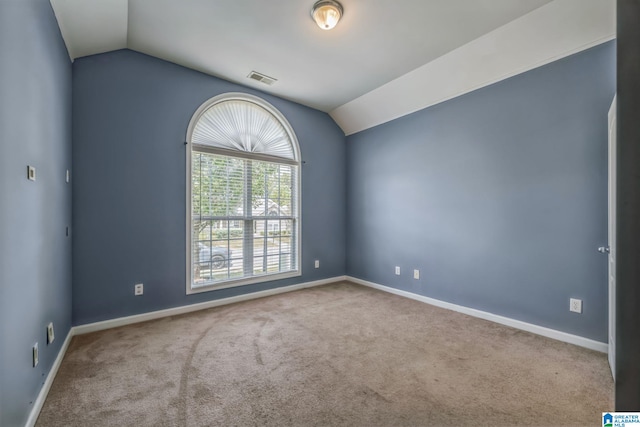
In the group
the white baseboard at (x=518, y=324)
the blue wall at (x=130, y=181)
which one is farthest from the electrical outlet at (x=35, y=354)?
the white baseboard at (x=518, y=324)

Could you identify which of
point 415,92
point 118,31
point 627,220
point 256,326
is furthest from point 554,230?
point 118,31

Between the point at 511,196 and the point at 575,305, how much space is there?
108 cm

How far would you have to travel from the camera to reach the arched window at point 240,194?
337 cm

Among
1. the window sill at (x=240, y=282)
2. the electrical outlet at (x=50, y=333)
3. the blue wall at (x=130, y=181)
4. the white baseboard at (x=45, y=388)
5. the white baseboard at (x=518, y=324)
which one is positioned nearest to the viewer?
the white baseboard at (x=45, y=388)

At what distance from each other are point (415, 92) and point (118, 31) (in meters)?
3.14

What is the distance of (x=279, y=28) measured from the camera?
255 cm

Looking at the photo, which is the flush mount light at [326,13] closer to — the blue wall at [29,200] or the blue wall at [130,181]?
the blue wall at [130,181]

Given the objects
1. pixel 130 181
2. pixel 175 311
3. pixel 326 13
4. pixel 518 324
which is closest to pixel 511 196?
pixel 518 324

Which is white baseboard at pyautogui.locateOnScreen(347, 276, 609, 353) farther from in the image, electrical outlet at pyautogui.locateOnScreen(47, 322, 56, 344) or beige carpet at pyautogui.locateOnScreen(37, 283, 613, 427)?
electrical outlet at pyautogui.locateOnScreen(47, 322, 56, 344)

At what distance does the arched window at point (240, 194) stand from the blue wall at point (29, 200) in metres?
1.24

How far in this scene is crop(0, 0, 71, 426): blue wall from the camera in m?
1.31

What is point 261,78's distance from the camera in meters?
3.45

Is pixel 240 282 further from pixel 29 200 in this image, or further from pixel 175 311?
pixel 29 200

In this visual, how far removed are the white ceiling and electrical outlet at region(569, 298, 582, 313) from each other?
2.30m
